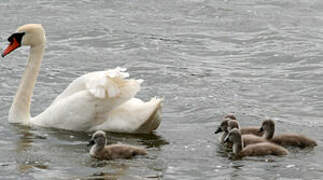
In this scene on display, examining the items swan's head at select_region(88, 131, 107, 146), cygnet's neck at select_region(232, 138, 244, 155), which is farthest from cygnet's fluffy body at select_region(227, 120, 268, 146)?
swan's head at select_region(88, 131, 107, 146)

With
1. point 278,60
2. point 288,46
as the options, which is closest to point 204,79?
point 278,60

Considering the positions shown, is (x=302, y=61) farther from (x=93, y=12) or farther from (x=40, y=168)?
(x=40, y=168)

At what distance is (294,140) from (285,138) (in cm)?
13

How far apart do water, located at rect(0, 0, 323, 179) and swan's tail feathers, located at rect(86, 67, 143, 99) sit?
0.59 metres

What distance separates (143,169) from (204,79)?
5.38 m

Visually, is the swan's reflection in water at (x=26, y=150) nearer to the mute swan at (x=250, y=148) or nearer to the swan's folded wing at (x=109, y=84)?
the swan's folded wing at (x=109, y=84)

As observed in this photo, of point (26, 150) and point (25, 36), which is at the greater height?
point (25, 36)

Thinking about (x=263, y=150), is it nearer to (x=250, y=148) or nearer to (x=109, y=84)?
(x=250, y=148)

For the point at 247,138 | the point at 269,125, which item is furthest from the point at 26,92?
the point at 269,125

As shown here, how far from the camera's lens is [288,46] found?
1805 cm

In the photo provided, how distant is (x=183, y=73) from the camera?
1555 centimetres

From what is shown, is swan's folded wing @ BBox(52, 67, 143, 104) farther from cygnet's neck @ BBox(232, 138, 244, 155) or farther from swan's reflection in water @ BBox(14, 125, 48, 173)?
cygnet's neck @ BBox(232, 138, 244, 155)

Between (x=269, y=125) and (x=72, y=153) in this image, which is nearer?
(x=72, y=153)

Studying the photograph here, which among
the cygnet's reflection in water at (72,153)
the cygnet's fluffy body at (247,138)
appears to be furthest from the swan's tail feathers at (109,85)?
the cygnet's fluffy body at (247,138)
